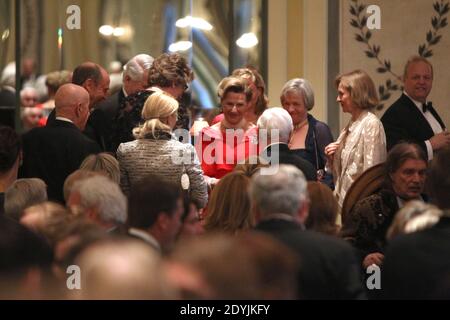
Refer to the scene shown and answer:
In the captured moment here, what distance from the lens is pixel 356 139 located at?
26.0 feet

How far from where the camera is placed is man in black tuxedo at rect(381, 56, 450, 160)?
828 centimetres

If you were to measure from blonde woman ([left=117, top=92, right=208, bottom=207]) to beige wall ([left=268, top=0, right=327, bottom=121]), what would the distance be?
3651mm

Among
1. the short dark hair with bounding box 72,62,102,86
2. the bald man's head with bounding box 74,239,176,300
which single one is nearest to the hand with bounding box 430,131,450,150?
the short dark hair with bounding box 72,62,102,86

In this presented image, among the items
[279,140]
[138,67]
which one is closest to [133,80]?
[138,67]

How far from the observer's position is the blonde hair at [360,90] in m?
7.95

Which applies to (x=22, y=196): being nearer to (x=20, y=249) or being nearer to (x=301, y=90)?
(x=20, y=249)

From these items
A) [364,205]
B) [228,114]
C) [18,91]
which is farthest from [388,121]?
[18,91]

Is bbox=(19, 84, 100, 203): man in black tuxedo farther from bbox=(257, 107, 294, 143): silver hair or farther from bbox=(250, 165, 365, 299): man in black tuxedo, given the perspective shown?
bbox=(250, 165, 365, 299): man in black tuxedo

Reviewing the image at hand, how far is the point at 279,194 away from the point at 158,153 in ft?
6.59

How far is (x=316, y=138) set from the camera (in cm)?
834

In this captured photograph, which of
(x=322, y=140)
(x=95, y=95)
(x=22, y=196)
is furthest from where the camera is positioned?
(x=322, y=140)

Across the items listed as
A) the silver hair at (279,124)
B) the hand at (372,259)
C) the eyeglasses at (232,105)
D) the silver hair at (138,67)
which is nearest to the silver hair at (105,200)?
the hand at (372,259)

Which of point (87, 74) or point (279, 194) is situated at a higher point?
point (87, 74)

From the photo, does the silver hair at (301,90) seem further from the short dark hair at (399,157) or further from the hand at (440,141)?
the short dark hair at (399,157)
